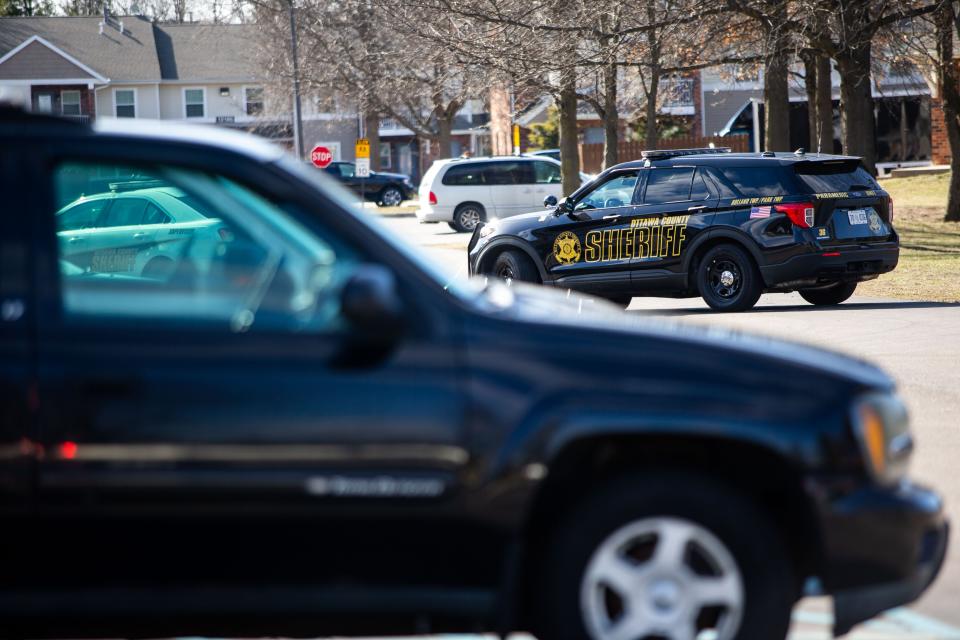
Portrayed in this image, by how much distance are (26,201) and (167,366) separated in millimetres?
627

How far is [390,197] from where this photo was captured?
53094 mm

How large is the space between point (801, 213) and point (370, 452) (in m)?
11.5

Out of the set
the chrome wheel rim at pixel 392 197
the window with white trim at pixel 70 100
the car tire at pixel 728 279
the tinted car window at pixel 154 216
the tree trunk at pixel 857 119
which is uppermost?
the window with white trim at pixel 70 100

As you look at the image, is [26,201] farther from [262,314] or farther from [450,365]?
[450,365]

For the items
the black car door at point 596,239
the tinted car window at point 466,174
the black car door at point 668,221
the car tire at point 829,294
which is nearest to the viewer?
the black car door at point 668,221

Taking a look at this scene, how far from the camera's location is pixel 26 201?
390cm

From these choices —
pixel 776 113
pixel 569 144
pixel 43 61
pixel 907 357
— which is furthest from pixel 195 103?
pixel 907 357

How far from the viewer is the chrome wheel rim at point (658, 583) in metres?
3.96

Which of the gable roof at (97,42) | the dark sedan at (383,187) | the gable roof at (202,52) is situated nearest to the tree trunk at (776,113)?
the dark sedan at (383,187)

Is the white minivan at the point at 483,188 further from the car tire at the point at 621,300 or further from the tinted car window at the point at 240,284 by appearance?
the tinted car window at the point at 240,284

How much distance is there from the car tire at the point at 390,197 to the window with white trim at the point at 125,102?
2483 cm

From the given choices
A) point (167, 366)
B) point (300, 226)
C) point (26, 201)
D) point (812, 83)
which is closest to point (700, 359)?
point (300, 226)

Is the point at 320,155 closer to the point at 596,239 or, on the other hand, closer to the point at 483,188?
the point at 483,188

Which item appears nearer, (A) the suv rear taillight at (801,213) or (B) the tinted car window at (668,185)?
(A) the suv rear taillight at (801,213)
